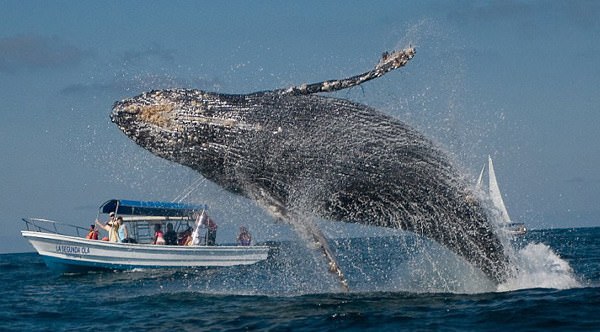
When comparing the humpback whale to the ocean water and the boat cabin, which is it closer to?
the ocean water

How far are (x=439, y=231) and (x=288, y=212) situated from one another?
2.68 metres

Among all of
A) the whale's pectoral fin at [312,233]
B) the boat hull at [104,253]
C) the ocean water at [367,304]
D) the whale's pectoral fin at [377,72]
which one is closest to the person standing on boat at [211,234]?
the boat hull at [104,253]

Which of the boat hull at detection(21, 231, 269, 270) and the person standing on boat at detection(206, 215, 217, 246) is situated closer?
the boat hull at detection(21, 231, 269, 270)

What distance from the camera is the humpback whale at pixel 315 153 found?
1179 centimetres

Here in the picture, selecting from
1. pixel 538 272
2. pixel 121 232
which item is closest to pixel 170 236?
pixel 121 232

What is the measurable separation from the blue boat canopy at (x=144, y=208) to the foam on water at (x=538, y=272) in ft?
63.6

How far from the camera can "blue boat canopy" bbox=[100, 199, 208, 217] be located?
3425 centimetres

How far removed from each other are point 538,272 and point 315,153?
20.9 ft

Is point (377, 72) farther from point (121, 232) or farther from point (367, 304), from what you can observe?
point (121, 232)

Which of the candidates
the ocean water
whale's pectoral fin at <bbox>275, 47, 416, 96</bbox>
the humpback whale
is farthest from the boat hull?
whale's pectoral fin at <bbox>275, 47, 416, 96</bbox>

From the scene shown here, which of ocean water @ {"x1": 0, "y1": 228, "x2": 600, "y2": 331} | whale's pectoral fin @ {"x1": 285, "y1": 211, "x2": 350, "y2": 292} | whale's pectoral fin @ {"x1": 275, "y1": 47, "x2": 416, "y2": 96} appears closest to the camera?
ocean water @ {"x1": 0, "y1": 228, "x2": 600, "y2": 331}

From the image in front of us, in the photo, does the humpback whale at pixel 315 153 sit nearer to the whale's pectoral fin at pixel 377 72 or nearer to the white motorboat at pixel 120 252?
the whale's pectoral fin at pixel 377 72

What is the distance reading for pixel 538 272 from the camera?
15906 millimetres

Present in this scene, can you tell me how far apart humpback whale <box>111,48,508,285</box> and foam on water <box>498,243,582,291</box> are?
4.87ft
